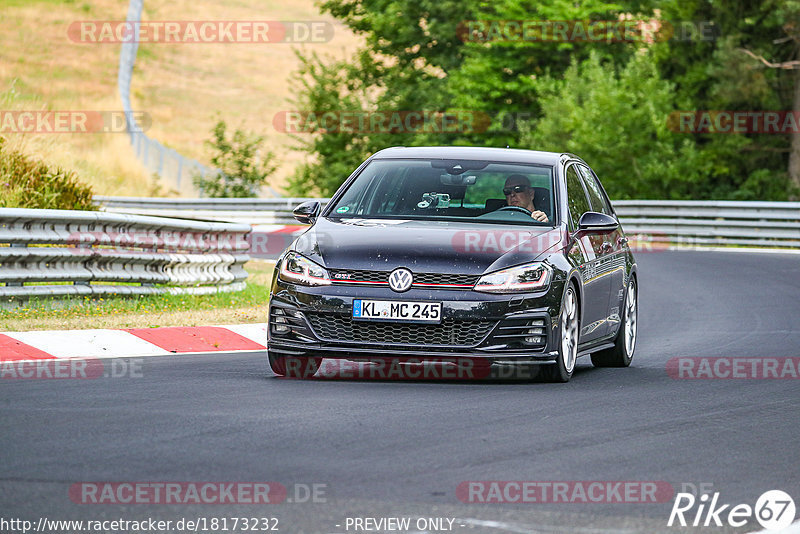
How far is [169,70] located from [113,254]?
90376 millimetres

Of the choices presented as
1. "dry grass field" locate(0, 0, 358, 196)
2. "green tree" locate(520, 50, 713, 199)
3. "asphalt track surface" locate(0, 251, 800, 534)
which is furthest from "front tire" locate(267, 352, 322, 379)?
"dry grass field" locate(0, 0, 358, 196)

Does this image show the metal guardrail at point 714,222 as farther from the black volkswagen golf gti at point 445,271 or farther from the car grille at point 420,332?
the car grille at point 420,332

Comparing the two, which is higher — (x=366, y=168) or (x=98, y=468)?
(x=366, y=168)

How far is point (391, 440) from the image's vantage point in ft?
24.2

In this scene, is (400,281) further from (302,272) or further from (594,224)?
(594,224)

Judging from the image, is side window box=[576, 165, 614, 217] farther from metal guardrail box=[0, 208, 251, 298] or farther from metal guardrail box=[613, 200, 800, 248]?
metal guardrail box=[613, 200, 800, 248]

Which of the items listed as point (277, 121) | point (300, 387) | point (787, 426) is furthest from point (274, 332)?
point (277, 121)

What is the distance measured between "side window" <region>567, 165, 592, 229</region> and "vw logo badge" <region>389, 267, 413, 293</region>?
5.86 feet

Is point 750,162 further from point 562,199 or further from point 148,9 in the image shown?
point 148,9

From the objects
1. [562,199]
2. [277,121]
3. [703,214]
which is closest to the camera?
[562,199]

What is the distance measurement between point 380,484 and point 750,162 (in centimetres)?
3845

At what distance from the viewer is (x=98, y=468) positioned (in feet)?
21.0

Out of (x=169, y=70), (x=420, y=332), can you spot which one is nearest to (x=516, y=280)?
(x=420, y=332)

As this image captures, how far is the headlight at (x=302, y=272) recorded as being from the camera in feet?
32.3
